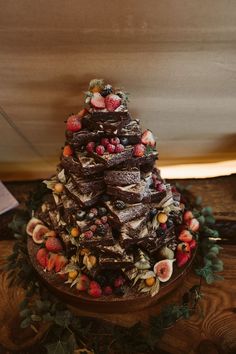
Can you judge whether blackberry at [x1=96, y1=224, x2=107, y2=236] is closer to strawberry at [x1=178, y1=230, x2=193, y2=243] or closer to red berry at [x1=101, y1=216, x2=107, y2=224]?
red berry at [x1=101, y1=216, x2=107, y2=224]

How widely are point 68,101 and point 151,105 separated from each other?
1.63ft

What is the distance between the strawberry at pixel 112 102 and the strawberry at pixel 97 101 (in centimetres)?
2

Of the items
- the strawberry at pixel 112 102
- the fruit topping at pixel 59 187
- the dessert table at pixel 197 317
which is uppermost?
the strawberry at pixel 112 102

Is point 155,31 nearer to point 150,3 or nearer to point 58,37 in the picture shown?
point 150,3

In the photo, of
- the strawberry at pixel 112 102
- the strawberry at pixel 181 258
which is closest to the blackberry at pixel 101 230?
the strawberry at pixel 181 258

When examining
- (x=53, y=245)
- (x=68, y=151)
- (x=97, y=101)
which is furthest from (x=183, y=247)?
(x=97, y=101)

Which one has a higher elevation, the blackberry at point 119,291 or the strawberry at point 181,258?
the strawberry at point 181,258

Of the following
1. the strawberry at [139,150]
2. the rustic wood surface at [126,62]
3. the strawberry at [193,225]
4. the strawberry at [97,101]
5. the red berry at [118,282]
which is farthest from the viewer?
the strawberry at [193,225]

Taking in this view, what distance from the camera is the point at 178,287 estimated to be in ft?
7.33

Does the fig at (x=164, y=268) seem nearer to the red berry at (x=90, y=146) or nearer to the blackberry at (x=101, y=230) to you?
the blackberry at (x=101, y=230)

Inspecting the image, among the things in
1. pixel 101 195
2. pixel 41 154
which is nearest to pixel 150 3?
pixel 101 195

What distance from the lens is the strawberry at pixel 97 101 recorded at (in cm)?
171

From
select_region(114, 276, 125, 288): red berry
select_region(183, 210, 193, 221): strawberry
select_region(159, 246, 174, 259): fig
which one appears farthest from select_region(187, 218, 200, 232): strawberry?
select_region(114, 276, 125, 288): red berry

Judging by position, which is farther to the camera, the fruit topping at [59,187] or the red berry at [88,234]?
the fruit topping at [59,187]
